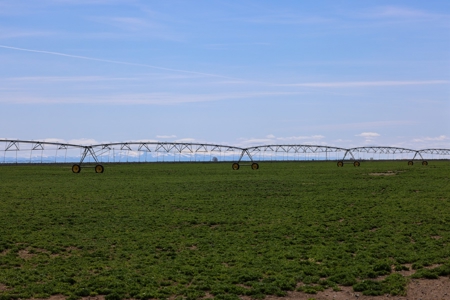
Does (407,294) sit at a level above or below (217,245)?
below

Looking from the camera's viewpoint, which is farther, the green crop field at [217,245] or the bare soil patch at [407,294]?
the green crop field at [217,245]

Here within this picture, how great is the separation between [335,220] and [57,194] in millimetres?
24987

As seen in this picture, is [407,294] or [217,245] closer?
[407,294]

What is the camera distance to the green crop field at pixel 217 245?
57.3ft

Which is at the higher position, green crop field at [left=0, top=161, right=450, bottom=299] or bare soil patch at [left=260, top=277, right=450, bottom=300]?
green crop field at [left=0, top=161, right=450, bottom=299]

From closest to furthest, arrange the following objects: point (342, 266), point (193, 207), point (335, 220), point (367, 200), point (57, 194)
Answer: point (342, 266)
point (335, 220)
point (193, 207)
point (367, 200)
point (57, 194)

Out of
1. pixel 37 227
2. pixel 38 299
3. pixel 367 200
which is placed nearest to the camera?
pixel 38 299

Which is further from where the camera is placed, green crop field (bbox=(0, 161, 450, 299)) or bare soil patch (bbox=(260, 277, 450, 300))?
green crop field (bbox=(0, 161, 450, 299))

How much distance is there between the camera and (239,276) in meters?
18.2

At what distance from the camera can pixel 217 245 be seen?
23797mm

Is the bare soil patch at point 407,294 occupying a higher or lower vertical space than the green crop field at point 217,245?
lower

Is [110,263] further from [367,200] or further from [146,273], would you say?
[367,200]

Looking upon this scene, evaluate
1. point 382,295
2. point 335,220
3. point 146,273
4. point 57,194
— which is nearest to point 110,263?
point 146,273

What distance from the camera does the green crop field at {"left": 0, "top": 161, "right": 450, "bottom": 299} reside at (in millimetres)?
17453
